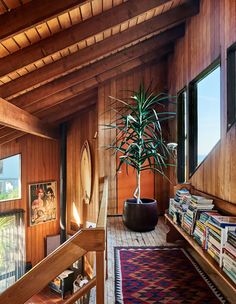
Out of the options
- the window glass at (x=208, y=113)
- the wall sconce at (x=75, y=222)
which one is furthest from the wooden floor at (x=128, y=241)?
the wall sconce at (x=75, y=222)

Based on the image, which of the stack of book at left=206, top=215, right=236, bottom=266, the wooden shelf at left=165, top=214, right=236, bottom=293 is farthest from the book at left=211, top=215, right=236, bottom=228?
the wooden shelf at left=165, top=214, right=236, bottom=293

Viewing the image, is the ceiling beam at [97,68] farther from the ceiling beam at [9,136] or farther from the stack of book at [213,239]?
the stack of book at [213,239]

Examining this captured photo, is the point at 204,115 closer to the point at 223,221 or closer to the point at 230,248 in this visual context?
the point at 223,221

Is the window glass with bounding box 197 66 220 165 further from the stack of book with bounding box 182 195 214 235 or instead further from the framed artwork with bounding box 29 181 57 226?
the framed artwork with bounding box 29 181 57 226

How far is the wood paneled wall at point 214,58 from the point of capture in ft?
8.64

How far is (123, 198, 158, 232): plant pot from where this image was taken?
3.55m

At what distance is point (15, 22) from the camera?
88.0 inches

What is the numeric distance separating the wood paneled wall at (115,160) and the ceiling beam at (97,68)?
0.65 metres

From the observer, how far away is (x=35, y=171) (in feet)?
24.3

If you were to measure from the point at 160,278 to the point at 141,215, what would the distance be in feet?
3.65

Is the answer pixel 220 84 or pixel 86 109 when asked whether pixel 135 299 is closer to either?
pixel 220 84

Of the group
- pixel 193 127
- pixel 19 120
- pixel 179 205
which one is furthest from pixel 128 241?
pixel 19 120

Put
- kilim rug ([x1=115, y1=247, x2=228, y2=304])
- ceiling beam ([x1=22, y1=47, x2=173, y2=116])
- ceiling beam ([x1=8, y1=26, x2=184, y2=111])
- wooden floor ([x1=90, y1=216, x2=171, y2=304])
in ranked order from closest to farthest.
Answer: kilim rug ([x1=115, y1=247, x2=228, y2=304]) < wooden floor ([x1=90, y1=216, x2=171, y2=304]) < ceiling beam ([x1=8, y1=26, x2=184, y2=111]) < ceiling beam ([x1=22, y1=47, x2=173, y2=116])

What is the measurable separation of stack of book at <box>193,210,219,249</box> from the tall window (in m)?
5.60
